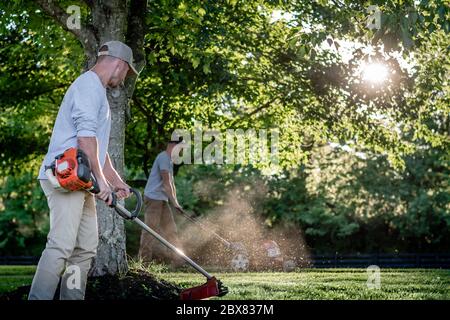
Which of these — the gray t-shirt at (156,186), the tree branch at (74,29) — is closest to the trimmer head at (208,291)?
the tree branch at (74,29)

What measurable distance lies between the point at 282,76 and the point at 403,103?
2.56 metres

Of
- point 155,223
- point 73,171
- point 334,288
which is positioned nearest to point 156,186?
point 155,223

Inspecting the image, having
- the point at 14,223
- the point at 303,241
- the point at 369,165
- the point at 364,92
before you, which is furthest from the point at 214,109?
the point at 14,223

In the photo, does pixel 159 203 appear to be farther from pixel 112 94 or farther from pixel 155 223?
pixel 112 94

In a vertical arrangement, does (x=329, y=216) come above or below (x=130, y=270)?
above

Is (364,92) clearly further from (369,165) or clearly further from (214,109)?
(369,165)

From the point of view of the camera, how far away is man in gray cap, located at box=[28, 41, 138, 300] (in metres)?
5.18

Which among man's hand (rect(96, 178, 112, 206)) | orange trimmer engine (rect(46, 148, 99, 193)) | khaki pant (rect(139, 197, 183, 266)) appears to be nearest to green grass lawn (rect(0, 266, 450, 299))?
khaki pant (rect(139, 197, 183, 266))

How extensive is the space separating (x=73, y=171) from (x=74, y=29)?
3877mm

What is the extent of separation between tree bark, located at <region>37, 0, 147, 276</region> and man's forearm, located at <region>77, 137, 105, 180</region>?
285 centimetres

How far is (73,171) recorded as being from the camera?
502cm
